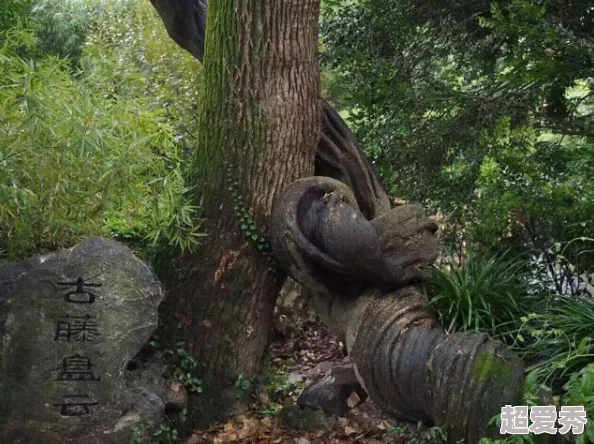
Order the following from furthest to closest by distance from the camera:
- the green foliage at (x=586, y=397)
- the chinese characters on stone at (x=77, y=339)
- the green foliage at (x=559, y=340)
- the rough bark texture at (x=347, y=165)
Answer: the rough bark texture at (x=347, y=165) → the chinese characters on stone at (x=77, y=339) → the green foliage at (x=559, y=340) → the green foliage at (x=586, y=397)

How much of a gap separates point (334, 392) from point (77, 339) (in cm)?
141

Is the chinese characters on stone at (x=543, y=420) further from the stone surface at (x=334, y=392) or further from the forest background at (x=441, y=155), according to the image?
the stone surface at (x=334, y=392)

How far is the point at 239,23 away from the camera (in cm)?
396

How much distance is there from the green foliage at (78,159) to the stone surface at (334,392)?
105 cm

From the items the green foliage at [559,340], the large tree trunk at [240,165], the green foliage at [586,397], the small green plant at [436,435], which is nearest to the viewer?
the green foliage at [586,397]

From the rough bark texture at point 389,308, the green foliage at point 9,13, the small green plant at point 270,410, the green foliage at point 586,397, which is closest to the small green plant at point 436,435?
the rough bark texture at point 389,308

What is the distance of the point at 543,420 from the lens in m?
2.96

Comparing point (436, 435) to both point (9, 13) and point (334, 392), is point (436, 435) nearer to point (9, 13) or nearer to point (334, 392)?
point (334, 392)

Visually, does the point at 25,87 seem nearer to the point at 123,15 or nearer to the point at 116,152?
the point at 116,152

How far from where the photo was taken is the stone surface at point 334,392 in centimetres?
409

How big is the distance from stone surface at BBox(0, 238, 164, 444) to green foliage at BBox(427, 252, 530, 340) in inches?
59.0

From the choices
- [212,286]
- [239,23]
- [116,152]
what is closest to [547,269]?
[212,286]

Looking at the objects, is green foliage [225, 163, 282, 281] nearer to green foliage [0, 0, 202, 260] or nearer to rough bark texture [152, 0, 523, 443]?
rough bark texture [152, 0, 523, 443]

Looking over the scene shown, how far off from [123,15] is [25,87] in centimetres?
560
